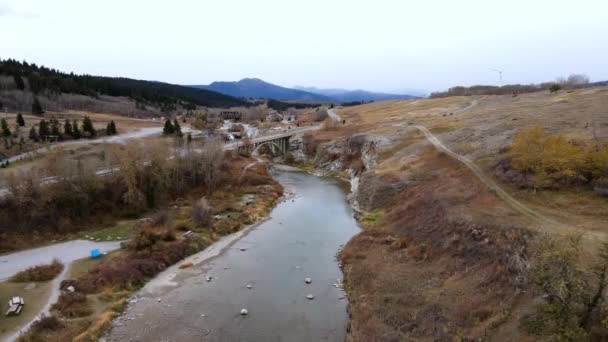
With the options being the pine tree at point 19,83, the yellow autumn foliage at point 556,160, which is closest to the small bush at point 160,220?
the yellow autumn foliage at point 556,160

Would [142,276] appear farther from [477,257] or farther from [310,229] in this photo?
[477,257]

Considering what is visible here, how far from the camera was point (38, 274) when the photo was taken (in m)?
30.0

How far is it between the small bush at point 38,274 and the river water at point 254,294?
798 cm

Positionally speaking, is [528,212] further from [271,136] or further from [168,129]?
[168,129]

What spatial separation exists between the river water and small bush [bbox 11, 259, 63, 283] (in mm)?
7976

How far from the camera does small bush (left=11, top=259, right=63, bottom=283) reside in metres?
29.5

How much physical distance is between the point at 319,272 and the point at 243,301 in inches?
315

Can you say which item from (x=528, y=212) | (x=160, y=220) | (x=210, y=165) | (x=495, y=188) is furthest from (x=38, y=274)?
(x=495, y=188)

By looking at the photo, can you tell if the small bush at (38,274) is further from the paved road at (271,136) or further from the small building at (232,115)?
the small building at (232,115)

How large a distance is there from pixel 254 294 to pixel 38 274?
17376 mm

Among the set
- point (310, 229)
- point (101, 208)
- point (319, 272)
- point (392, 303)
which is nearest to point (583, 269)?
point (392, 303)

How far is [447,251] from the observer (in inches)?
1217

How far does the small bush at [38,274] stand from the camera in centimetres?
2950

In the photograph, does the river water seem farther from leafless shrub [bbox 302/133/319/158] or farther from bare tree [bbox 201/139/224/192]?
leafless shrub [bbox 302/133/319/158]
